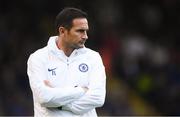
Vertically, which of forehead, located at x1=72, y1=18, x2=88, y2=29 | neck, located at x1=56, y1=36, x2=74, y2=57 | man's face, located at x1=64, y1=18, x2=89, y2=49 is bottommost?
neck, located at x1=56, y1=36, x2=74, y2=57

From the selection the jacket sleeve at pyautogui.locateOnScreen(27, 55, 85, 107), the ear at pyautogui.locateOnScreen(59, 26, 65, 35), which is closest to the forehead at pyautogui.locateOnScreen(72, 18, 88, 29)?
the ear at pyautogui.locateOnScreen(59, 26, 65, 35)

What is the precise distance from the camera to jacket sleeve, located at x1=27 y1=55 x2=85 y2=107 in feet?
27.0

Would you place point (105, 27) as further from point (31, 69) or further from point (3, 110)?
point (31, 69)

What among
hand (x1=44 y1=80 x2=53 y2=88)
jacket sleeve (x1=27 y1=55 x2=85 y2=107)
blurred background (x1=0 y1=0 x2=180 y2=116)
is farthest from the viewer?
blurred background (x1=0 y1=0 x2=180 y2=116)

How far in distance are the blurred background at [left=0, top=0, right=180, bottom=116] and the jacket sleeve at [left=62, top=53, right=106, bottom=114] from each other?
239 inches

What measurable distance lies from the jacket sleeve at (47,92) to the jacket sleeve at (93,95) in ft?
0.19

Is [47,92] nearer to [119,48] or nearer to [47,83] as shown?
[47,83]

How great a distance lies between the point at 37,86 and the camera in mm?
8297

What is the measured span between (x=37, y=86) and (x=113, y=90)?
7136mm

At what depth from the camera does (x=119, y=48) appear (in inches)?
626

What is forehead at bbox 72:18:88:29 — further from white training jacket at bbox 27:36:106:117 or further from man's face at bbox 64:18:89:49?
white training jacket at bbox 27:36:106:117

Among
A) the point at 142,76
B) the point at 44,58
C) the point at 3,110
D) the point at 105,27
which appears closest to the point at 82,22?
the point at 44,58

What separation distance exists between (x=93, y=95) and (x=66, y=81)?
294mm

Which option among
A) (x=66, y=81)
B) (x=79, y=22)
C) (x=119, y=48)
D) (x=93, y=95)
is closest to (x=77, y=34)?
(x=79, y=22)
